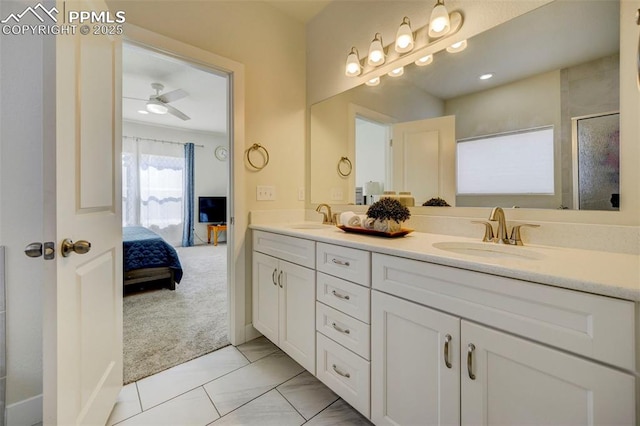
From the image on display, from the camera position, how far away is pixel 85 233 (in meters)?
1.02

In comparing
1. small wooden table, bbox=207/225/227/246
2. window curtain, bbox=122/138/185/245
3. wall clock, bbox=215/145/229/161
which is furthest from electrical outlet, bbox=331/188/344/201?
wall clock, bbox=215/145/229/161

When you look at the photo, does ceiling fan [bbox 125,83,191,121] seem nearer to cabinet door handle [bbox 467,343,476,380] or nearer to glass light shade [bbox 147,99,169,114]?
glass light shade [bbox 147,99,169,114]

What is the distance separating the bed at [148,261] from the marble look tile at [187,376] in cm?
158

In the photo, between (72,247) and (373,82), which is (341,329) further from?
(373,82)

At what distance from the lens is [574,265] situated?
2.56 feet

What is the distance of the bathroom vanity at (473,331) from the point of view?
24.6 inches

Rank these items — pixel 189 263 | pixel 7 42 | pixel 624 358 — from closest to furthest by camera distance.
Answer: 1. pixel 624 358
2. pixel 7 42
3. pixel 189 263

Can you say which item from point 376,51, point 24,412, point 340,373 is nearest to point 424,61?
point 376,51

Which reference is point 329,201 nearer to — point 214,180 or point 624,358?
point 624,358

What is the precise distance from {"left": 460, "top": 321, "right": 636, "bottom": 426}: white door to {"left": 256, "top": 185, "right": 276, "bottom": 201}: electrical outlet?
5.36 feet

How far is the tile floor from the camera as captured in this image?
129 cm

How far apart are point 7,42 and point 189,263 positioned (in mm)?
3685

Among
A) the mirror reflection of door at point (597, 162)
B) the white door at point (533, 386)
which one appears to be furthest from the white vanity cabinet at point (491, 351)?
the mirror reflection of door at point (597, 162)

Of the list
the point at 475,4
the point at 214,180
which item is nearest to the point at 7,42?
the point at 475,4
